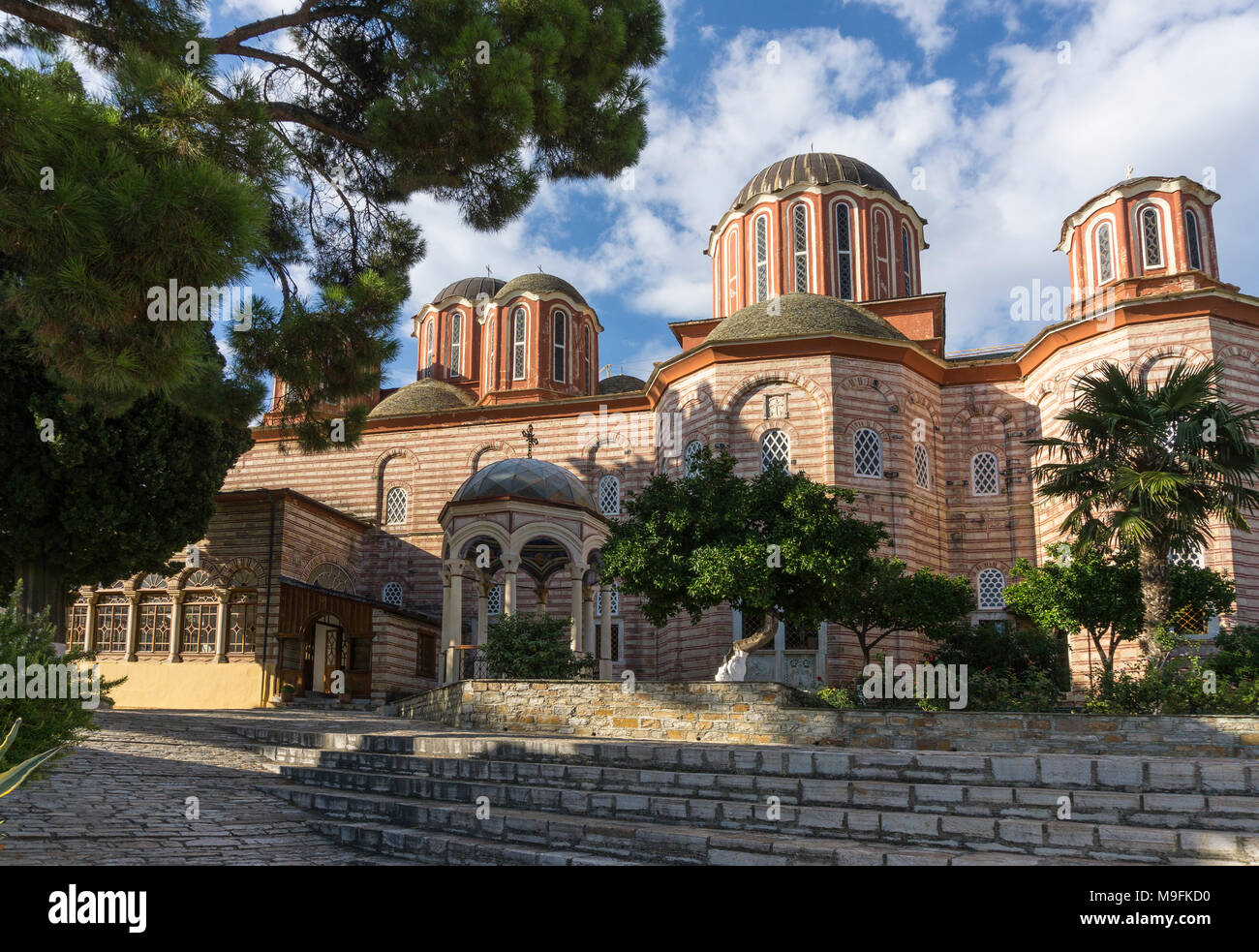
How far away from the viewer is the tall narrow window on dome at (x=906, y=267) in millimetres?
24781

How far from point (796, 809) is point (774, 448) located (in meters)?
14.2

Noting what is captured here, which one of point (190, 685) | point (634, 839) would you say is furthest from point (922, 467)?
point (634, 839)

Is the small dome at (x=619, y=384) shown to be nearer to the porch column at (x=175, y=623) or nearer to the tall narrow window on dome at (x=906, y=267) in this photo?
the tall narrow window on dome at (x=906, y=267)

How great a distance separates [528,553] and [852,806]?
12.0 m

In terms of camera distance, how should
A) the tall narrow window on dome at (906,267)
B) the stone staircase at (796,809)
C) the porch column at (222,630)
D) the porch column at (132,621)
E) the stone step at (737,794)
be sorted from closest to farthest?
the stone staircase at (796,809) → the stone step at (737,794) → the porch column at (222,630) → the porch column at (132,621) → the tall narrow window on dome at (906,267)

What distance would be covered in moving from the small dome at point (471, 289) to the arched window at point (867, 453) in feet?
46.6

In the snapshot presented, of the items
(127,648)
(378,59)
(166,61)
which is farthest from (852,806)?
(127,648)

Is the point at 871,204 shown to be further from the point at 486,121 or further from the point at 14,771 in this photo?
the point at 14,771

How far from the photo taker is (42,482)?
14.3m

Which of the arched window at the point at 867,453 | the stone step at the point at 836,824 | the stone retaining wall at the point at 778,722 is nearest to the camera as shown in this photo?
the stone step at the point at 836,824

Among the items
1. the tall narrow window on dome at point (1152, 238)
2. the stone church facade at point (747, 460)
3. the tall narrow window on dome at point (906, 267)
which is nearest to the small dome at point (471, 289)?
the stone church facade at point (747, 460)

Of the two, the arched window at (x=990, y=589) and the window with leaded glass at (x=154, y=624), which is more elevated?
the arched window at (x=990, y=589)

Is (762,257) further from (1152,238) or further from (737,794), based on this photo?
(737,794)

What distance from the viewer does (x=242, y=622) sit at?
2052cm
